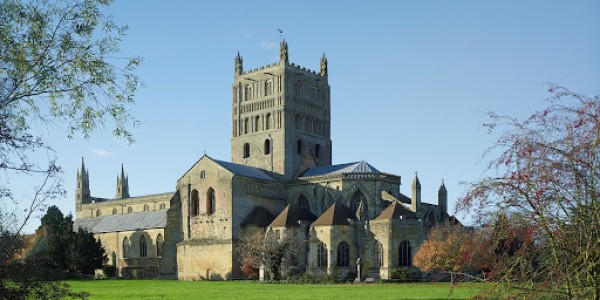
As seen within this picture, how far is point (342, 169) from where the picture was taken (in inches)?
3093

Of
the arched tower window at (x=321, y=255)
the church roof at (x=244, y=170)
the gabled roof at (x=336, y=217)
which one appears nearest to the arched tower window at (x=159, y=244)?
the church roof at (x=244, y=170)

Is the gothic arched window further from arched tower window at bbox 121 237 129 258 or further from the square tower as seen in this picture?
arched tower window at bbox 121 237 129 258

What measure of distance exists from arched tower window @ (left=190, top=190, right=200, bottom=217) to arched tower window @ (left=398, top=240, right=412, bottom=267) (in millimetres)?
23555

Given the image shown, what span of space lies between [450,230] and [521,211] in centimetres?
5038

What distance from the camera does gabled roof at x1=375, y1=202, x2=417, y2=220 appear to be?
215 feet

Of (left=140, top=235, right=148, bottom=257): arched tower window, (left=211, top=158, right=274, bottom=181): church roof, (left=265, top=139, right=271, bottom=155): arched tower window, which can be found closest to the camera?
(left=211, top=158, right=274, bottom=181): church roof

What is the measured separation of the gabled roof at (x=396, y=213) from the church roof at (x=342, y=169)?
9.00m

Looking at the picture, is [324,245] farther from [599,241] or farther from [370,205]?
[599,241]

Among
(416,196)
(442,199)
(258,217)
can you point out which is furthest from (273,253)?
(442,199)

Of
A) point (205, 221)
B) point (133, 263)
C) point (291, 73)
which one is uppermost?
point (291, 73)

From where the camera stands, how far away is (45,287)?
50.4 feet

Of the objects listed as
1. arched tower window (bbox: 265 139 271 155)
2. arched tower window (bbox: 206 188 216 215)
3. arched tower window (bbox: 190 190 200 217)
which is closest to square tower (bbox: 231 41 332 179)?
arched tower window (bbox: 265 139 271 155)

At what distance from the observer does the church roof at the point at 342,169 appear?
76.6 m

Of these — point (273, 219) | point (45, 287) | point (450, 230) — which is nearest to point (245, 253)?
point (273, 219)
